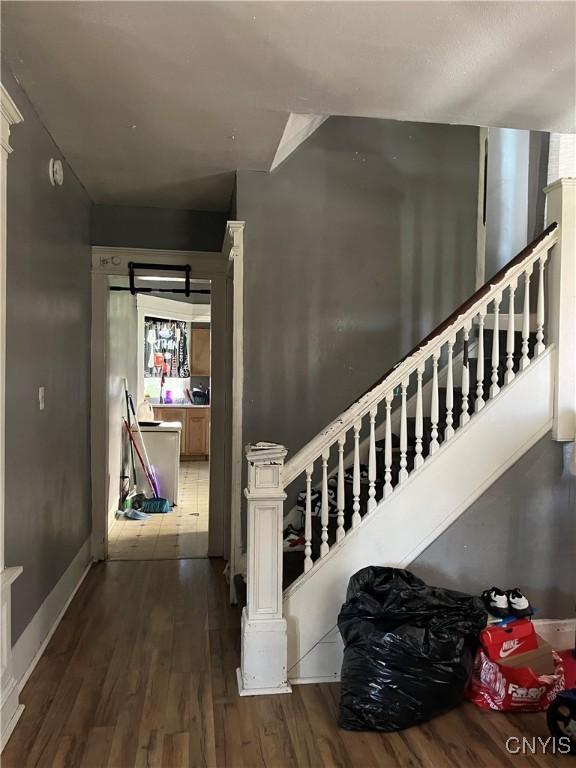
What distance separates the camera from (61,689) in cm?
241

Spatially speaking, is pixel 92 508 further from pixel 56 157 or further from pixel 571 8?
pixel 571 8

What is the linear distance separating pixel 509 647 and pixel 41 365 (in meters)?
2.47

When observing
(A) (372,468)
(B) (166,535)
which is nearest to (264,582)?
(A) (372,468)

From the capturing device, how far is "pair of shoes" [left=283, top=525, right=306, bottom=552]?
123 inches

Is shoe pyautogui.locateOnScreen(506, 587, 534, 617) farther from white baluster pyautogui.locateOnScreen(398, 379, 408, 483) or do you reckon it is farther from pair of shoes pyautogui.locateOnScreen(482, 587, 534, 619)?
white baluster pyautogui.locateOnScreen(398, 379, 408, 483)

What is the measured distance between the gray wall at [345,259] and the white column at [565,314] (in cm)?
110

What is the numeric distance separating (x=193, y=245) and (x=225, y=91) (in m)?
1.90

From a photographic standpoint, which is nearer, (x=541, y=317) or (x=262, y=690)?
(x=262, y=690)

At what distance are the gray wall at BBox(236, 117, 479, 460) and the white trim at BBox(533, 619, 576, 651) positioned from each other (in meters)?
1.61

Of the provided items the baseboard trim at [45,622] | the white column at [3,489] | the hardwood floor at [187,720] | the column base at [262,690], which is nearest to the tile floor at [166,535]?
the baseboard trim at [45,622]

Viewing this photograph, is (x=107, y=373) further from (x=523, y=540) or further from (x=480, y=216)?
(x=523, y=540)

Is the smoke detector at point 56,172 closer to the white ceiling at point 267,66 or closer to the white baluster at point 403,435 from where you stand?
the white ceiling at point 267,66

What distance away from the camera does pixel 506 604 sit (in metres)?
2.49

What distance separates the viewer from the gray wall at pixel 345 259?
137 inches
